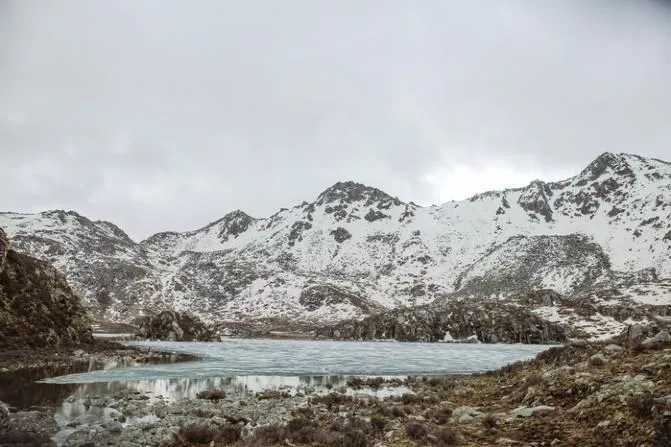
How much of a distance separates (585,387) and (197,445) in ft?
49.1

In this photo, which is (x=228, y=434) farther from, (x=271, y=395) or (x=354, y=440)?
(x=271, y=395)

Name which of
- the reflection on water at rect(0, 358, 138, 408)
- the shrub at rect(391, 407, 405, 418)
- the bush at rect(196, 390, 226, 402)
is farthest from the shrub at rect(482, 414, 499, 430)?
the reflection on water at rect(0, 358, 138, 408)

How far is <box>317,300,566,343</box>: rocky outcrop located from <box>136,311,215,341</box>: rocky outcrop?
226ft

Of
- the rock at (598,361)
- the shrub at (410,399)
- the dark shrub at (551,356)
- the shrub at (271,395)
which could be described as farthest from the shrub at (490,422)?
the dark shrub at (551,356)

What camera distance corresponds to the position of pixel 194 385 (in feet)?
125

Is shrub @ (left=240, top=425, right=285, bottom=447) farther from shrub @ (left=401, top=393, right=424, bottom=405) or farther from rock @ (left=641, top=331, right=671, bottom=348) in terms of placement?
rock @ (left=641, top=331, right=671, bottom=348)

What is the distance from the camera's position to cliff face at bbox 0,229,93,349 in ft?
183

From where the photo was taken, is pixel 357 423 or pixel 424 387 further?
pixel 424 387

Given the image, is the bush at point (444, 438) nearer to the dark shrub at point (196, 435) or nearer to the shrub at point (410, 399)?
the dark shrub at point (196, 435)

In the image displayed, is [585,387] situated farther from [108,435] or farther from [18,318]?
[18,318]

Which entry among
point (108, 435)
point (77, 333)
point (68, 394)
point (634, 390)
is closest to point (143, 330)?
point (77, 333)

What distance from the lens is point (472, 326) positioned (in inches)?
6978

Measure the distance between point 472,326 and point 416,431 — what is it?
169 m

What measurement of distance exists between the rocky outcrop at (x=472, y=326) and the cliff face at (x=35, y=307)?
13322 cm
